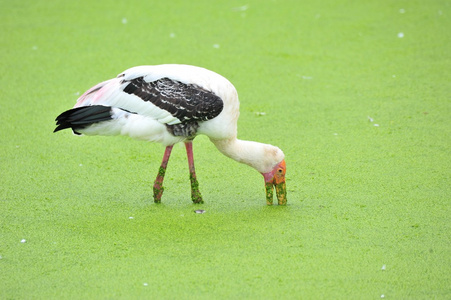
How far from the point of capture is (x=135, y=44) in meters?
7.00

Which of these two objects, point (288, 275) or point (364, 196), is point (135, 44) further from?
point (288, 275)

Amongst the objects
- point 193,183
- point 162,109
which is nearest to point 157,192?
point 193,183

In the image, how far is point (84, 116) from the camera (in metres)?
4.07

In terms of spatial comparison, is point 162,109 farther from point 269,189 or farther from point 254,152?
point 269,189

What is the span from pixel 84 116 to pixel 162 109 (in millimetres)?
485

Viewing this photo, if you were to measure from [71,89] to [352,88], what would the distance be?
2.59 m

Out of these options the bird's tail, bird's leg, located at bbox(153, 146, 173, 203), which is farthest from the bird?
bird's leg, located at bbox(153, 146, 173, 203)

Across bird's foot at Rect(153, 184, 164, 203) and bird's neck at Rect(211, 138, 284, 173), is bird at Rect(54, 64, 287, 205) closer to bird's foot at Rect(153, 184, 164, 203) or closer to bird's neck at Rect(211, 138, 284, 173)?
bird's neck at Rect(211, 138, 284, 173)

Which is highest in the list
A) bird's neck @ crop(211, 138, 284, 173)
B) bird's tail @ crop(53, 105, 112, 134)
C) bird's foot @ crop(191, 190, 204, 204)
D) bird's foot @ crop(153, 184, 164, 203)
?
bird's tail @ crop(53, 105, 112, 134)

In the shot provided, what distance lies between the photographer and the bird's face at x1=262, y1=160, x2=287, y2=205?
4219 mm

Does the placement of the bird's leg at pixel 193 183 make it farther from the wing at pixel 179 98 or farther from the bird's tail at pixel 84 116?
the bird's tail at pixel 84 116

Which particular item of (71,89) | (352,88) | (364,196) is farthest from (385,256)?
(71,89)

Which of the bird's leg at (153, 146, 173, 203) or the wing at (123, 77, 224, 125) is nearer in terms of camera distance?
the wing at (123, 77, 224, 125)

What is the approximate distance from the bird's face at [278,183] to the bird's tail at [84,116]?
1.10 metres
